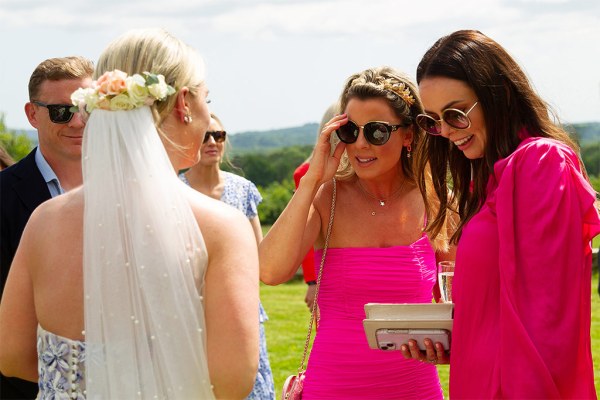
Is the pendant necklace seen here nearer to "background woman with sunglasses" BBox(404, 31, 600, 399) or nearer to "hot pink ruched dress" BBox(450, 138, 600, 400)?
"background woman with sunglasses" BBox(404, 31, 600, 399)

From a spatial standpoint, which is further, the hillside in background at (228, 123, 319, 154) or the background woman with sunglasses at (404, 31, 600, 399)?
the hillside in background at (228, 123, 319, 154)

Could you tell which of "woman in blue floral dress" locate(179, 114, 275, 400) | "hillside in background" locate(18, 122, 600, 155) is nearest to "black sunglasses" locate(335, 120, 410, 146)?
"woman in blue floral dress" locate(179, 114, 275, 400)

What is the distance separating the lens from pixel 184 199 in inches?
107

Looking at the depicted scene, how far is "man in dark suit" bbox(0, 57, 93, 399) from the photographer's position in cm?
440

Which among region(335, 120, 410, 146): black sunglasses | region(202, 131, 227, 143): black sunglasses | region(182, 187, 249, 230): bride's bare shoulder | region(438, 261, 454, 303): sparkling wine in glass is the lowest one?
region(438, 261, 454, 303): sparkling wine in glass

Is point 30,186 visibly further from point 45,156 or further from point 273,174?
point 273,174

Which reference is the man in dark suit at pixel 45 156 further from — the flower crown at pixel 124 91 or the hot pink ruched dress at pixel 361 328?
the flower crown at pixel 124 91

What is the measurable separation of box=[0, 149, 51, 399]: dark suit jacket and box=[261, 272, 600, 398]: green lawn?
4535 mm

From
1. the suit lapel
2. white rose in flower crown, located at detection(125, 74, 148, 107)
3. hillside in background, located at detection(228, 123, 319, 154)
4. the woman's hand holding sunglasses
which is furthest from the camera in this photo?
hillside in background, located at detection(228, 123, 319, 154)

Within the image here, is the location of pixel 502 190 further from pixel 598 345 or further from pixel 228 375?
pixel 598 345

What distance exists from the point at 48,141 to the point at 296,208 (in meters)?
1.59

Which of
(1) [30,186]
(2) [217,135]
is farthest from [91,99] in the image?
(2) [217,135]

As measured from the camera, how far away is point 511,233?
2.99 metres

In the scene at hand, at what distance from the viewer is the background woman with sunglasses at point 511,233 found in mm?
2945
